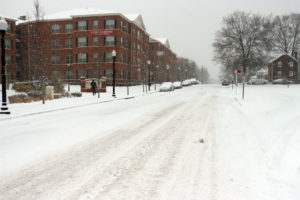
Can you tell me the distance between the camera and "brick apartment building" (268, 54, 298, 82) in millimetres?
71500

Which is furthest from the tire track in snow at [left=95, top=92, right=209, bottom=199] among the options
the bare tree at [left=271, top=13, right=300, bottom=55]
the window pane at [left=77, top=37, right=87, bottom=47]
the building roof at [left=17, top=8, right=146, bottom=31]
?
the bare tree at [left=271, top=13, right=300, bottom=55]

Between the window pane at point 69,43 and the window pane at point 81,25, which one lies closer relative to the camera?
the window pane at point 81,25

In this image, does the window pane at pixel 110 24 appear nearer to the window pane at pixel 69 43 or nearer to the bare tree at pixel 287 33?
the window pane at pixel 69 43

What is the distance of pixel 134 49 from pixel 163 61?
2504 centimetres

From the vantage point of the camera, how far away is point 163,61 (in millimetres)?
78188

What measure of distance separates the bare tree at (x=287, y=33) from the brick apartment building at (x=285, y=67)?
2992 millimetres

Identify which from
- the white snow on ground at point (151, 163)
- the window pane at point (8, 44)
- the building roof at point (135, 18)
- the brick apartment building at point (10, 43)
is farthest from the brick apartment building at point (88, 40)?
the white snow on ground at point (151, 163)

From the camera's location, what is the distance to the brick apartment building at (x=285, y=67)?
71500mm

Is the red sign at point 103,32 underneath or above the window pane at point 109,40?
above

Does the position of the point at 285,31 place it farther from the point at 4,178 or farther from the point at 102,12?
the point at 4,178

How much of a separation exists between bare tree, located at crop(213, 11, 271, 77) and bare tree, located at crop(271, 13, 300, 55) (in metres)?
15.8

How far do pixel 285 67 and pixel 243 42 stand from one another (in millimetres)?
22419

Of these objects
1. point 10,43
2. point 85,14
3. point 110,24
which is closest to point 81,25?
point 85,14

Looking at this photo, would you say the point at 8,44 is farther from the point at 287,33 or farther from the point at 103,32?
the point at 287,33
